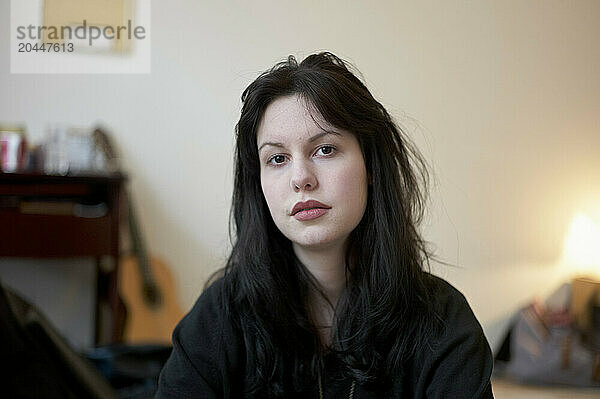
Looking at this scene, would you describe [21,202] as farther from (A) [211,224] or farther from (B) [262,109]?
(B) [262,109]

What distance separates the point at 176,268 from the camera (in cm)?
263

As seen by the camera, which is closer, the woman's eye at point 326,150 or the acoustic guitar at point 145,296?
the woman's eye at point 326,150

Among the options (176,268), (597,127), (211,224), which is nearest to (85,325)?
(176,268)

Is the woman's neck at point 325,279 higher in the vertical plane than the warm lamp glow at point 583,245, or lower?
higher

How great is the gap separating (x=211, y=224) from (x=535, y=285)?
1.29m

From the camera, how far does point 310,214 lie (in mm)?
1003

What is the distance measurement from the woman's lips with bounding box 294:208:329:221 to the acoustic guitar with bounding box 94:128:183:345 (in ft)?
5.03

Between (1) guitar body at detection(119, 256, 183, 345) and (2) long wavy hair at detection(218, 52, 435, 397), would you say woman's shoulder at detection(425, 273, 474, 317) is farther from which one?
(1) guitar body at detection(119, 256, 183, 345)

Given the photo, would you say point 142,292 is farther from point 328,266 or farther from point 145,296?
point 328,266

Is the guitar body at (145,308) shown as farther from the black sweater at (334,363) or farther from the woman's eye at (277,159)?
the woman's eye at (277,159)

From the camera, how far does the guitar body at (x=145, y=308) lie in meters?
2.44

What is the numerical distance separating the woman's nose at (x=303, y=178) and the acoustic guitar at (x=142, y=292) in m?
1.55

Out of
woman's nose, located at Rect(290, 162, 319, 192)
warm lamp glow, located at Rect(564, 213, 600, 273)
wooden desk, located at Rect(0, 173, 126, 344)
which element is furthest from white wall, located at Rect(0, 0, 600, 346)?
woman's nose, located at Rect(290, 162, 319, 192)

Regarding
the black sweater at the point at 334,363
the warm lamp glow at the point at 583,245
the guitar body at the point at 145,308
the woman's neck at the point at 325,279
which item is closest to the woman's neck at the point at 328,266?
the woman's neck at the point at 325,279
